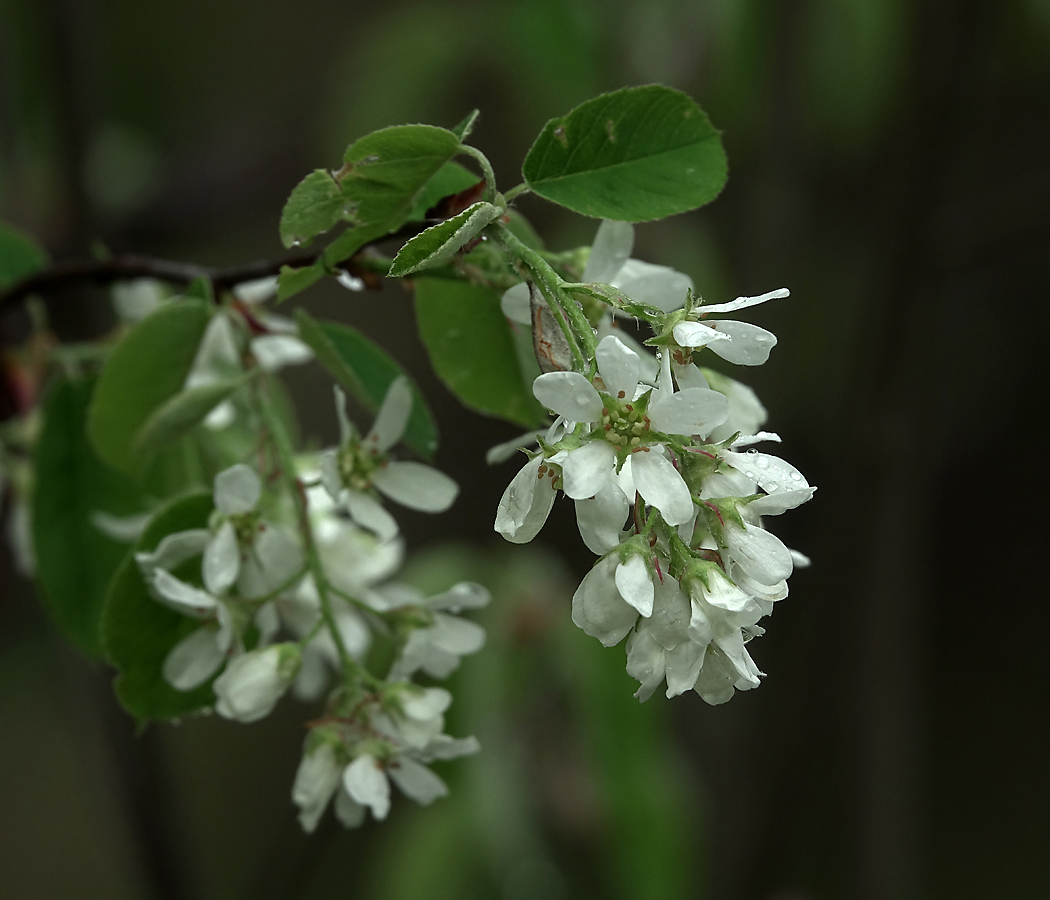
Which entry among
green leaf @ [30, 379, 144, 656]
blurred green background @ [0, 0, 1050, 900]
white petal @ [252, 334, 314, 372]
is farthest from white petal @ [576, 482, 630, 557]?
blurred green background @ [0, 0, 1050, 900]

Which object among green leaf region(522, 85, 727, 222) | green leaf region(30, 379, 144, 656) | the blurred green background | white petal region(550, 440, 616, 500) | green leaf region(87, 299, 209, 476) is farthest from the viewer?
the blurred green background

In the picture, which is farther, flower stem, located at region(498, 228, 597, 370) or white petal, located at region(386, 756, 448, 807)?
white petal, located at region(386, 756, 448, 807)

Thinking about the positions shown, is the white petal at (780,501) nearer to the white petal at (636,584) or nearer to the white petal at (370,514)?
the white petal at (636,584)

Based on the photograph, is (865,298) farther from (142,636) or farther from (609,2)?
(142,636)

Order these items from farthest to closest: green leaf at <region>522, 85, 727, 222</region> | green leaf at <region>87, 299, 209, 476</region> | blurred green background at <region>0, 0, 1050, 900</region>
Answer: blurred green background at <region>0, 0, 1050, 900</region> < green leaf at <region>87, 299, 209, 476</region> < green leaf at <region>522, 85, 727, 222</region>

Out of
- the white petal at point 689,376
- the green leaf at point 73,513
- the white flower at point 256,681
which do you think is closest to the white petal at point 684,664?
the white petal at point 689,376

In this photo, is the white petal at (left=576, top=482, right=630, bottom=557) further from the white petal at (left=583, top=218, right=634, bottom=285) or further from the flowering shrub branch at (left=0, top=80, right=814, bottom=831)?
the white petal at (left=583, top=218, right=634, bottom=285)
